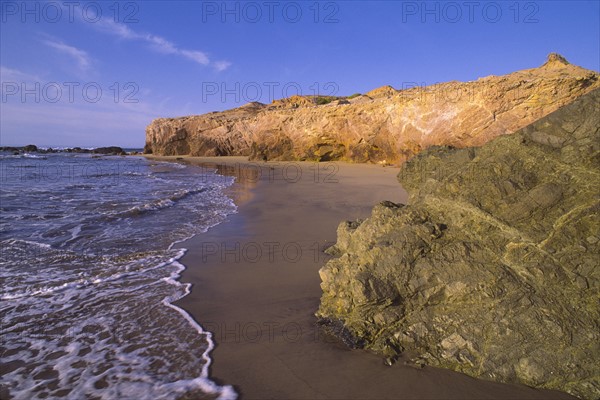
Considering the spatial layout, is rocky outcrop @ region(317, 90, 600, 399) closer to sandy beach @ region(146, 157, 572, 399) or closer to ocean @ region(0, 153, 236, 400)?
sandy beach @ region(146, 157, 572, 399)

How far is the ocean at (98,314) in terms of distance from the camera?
7.65ft

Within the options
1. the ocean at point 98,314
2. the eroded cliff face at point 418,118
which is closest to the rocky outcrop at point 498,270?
the ocean at point 98,314

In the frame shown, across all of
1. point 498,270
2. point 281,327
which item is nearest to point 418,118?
point 498,270

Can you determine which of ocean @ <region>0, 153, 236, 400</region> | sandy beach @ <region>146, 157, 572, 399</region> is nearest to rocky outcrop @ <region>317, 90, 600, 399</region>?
sandy beach @ <region>146, 157, 572, 399</region>

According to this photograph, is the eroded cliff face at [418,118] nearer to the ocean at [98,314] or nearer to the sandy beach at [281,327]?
the sandy beach at [281,327]

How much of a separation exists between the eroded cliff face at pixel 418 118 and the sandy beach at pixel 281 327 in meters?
9.55

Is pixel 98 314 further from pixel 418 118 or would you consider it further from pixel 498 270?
pixel 418 118

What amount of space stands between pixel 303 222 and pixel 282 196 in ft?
10.5

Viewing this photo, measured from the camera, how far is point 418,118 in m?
15.1

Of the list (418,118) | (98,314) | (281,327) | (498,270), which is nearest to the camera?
(498,270)

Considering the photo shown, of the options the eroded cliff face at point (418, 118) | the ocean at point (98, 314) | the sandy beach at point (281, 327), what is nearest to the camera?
the sandy beach at point (281, 327)

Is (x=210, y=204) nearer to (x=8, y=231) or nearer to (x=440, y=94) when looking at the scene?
(x=8, y=231)

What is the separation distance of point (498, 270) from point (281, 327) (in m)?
1.74

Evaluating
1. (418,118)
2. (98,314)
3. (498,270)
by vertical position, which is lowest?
(98,314)
